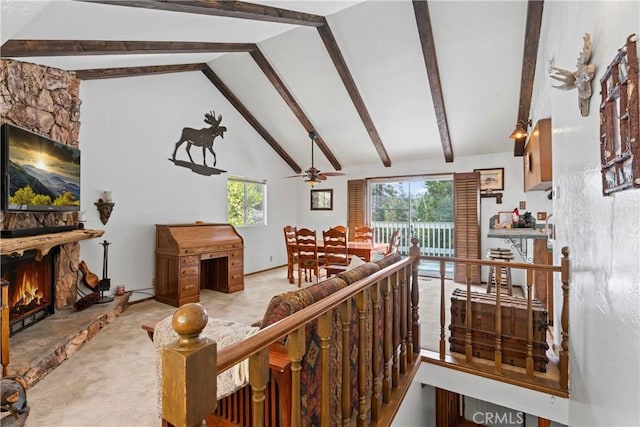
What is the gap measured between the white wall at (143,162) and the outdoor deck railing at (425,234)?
335cm

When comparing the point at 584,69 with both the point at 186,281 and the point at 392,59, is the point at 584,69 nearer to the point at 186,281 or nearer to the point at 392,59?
the point at 392,59

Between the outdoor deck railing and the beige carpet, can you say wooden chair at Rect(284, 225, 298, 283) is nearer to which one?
the beige carpet

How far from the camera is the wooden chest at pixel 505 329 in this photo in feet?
7.12

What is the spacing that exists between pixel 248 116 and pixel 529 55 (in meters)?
4.57

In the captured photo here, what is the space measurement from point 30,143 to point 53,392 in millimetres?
2133

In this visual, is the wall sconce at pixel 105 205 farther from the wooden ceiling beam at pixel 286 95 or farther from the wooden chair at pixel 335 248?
the wooden chair at pixel 335 248

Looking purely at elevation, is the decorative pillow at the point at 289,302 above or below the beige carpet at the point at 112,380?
above

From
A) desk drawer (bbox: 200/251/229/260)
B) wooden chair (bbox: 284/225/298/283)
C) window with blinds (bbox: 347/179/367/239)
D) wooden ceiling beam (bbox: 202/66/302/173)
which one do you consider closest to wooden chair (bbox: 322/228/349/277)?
wooden chair (bbox: 284/225/298/283)

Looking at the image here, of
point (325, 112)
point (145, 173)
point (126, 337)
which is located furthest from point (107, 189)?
point (325, 112)

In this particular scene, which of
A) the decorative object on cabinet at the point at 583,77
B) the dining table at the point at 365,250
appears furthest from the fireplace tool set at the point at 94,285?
the decorative object on cabinet at the point at 583,77

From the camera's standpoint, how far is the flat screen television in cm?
245

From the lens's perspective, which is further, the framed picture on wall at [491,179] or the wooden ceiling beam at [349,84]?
the framed picture on wall at [491,179]

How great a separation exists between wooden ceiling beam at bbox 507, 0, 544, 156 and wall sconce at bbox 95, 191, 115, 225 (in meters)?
5.27

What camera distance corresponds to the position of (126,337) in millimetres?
2998
